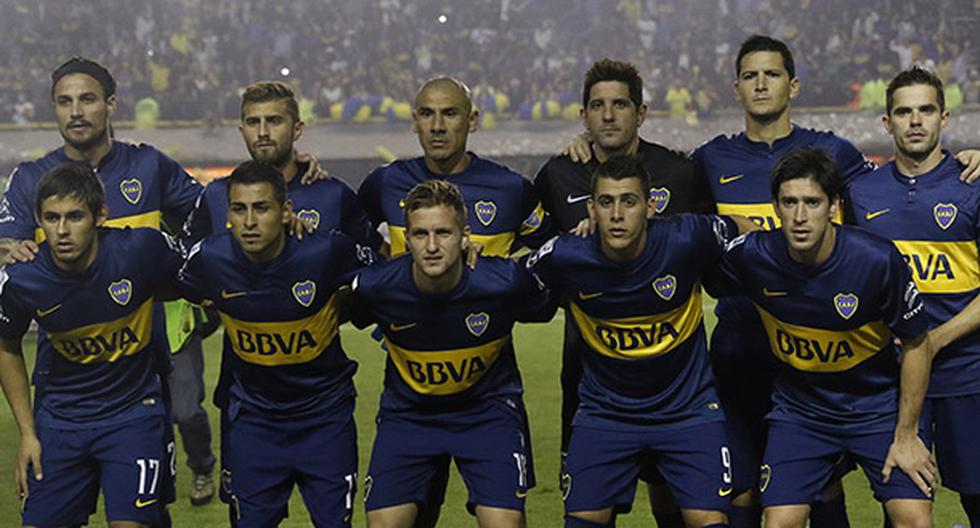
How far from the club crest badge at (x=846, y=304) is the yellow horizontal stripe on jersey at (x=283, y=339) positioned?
6.47ft

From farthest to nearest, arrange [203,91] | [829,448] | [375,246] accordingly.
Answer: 1. [203,91]
2. [375,246]
3. [829,448]

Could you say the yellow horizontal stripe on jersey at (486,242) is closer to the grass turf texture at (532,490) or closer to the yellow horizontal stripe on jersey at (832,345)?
the yellow horizontal stripe on jersey at (832,345)

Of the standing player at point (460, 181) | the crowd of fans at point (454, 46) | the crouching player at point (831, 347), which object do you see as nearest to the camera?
the crouching player at point (831, 347)

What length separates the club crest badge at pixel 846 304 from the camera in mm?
4309

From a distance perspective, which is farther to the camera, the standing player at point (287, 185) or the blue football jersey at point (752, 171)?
the standing player at point (287, 185)

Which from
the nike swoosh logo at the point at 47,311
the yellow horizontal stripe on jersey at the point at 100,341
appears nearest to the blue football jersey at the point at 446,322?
the yellow horizontal stripe on jersey at the point at 100,341

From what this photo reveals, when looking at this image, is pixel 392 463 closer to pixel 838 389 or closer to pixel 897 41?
pixel 838 389

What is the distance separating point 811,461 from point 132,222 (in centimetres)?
311

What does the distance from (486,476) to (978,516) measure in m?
2.02

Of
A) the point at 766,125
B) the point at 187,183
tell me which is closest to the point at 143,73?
the point at 187,183

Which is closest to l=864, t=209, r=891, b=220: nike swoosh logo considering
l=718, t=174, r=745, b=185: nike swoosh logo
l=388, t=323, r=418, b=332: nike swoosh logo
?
l=718, t=174, r=745, b=185: nike swoosh logo

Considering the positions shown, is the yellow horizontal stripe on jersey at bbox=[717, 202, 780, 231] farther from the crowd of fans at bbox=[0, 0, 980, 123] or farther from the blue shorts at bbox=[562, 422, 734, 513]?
the crowd of fans at bbox=[0, 0, 980, 123]

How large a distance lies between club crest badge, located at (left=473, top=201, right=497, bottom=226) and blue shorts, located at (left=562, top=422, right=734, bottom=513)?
108cm

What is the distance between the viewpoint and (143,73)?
22.8 m
